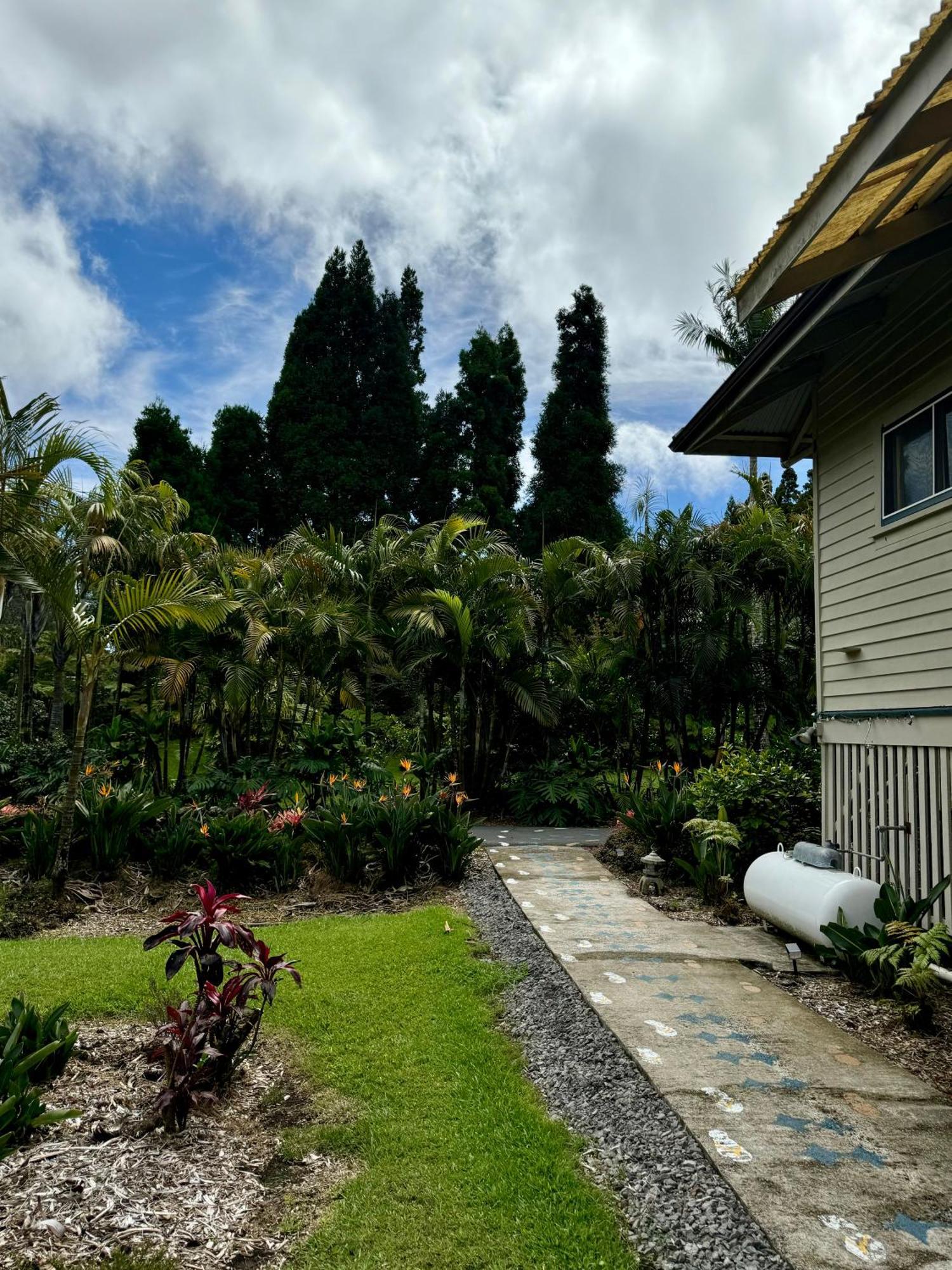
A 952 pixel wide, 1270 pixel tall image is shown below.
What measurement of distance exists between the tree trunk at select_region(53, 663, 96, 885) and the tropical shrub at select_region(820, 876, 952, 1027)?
541cm

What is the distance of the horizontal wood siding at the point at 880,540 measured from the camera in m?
5.27

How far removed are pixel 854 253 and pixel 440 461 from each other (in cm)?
2531

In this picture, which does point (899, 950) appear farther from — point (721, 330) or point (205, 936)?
point (721, 330)

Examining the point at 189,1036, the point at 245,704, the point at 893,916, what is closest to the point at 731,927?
the point at 893,916

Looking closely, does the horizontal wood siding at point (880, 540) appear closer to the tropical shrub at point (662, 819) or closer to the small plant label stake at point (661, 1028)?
the tropical shrub at point (662, 819)

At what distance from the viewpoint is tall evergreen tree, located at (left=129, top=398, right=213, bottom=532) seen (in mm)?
23672

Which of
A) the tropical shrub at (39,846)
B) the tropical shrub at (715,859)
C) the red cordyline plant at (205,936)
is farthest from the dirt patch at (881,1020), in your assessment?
the tropical shrub at (39,846)

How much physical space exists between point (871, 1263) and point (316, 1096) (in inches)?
82.5

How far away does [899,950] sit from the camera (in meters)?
4.36

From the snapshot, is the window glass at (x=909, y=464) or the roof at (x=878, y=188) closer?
the roof at (x=878, y=188)

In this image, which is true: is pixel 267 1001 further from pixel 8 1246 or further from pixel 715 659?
pixel 715 659

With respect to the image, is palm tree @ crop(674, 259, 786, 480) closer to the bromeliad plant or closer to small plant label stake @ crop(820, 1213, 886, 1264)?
the bromeliad plant

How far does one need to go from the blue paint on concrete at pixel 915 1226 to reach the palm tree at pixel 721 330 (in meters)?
19.8

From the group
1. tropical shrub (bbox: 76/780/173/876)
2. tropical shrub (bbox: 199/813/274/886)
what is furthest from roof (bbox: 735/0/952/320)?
tropical shrub (bbox: 76/780/173/876)
